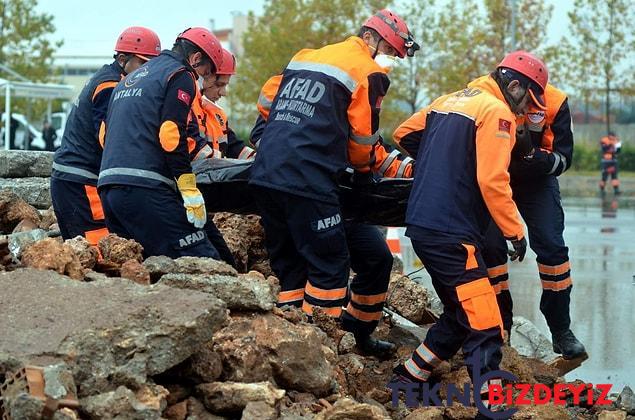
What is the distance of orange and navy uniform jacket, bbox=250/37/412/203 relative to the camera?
237 inches

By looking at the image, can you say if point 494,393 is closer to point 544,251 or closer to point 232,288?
point 232,288

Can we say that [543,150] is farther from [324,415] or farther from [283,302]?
[324,415]

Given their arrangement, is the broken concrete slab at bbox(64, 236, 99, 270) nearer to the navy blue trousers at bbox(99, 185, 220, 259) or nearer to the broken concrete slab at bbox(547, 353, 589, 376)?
the navy blue trousers at bbox(99, 185, 220, 259)

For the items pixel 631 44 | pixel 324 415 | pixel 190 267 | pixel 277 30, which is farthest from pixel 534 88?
pixel 631 44

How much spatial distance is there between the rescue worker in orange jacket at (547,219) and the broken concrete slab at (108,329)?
3.08 m

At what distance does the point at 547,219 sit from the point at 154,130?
265 cm

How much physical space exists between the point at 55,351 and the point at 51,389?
0.32 metres

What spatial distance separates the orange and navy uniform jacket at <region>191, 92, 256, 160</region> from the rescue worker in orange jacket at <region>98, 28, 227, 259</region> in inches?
8.3

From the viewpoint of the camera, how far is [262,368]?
15.3ft

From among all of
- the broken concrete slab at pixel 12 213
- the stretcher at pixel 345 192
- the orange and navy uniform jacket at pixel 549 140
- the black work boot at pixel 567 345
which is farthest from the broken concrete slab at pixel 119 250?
the black work boot at pixel 567 345

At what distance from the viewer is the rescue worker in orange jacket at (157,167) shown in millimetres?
6035

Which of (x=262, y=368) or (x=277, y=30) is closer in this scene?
(x=262, y=368)

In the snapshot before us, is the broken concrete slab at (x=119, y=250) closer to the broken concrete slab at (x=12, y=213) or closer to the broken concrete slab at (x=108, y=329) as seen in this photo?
the broken concrete slab at (x=108, y=329)

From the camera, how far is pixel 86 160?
7.01 meters
